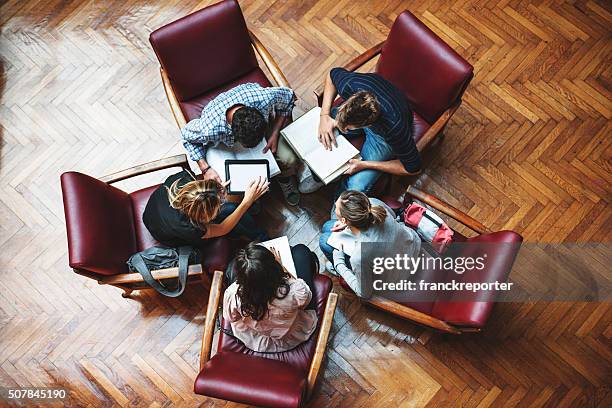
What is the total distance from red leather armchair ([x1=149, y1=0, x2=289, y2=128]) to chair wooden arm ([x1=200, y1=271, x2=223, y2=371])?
899mm

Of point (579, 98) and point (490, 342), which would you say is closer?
point (490, 342)

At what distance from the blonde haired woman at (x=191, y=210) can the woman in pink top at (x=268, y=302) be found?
0.32m

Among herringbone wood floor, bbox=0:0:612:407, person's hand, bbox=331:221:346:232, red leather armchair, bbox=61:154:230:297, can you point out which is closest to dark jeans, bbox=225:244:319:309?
red leather armchair, bbox=61:154:230:297

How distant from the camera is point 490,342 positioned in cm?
301

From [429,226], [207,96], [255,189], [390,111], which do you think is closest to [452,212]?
[429,226]

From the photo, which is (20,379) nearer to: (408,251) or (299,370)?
(299,370)

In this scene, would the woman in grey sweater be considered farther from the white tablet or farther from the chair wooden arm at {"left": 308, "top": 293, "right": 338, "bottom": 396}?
the white tablet

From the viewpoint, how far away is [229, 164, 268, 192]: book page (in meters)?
2.76

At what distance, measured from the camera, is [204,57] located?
110 inches

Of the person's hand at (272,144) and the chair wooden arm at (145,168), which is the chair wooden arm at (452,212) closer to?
the person's hand at (272,144)

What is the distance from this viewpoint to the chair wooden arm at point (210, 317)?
8.13 ft

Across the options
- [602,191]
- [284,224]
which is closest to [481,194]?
[602,191]

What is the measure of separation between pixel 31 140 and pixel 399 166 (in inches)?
96.2

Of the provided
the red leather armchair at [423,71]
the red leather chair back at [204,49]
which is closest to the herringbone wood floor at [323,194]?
the red leather armchair at [423,71]
